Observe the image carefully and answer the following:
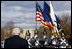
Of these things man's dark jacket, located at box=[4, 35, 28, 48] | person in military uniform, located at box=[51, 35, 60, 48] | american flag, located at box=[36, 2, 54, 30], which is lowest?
person in military uniform, located at box=[51, 35, 60, 48]

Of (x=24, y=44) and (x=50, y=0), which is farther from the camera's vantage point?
(x=50, y=0)

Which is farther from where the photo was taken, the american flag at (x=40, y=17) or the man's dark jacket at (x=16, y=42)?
the american flag at (x=40, y=17)

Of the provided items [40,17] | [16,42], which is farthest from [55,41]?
Answer: [16,42]

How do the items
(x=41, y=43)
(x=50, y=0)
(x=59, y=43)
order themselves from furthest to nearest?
(x=50, y=0) < (x=41, y=43) < (x=59, y=43)

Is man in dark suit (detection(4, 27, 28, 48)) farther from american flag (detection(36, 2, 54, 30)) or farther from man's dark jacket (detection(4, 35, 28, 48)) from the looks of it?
american flag (detection(36, 2, 54, 30))

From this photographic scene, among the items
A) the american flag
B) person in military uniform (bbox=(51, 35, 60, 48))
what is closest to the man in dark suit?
person in military uniform (bbox=(51, 35, 60, 48))

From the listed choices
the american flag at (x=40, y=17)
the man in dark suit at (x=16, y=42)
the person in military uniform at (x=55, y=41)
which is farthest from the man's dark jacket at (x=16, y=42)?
the american flag at (x=40, y=17)

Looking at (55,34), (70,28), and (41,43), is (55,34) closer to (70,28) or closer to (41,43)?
(41,43)

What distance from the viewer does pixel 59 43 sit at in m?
16.1

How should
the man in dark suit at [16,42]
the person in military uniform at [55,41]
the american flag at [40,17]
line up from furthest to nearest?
1. the american flag at [40,17]
2. the person in military uniform at [55,41]
3. the man in dark suit at [16,42]

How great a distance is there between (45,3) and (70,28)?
1223cm

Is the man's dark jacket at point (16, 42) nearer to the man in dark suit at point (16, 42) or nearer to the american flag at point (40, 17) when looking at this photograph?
the man in dark suit at point (16, 42)

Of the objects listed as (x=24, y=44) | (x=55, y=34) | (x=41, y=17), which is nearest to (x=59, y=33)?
(x=55, y=34)

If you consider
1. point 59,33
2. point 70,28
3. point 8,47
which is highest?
point 8,47
